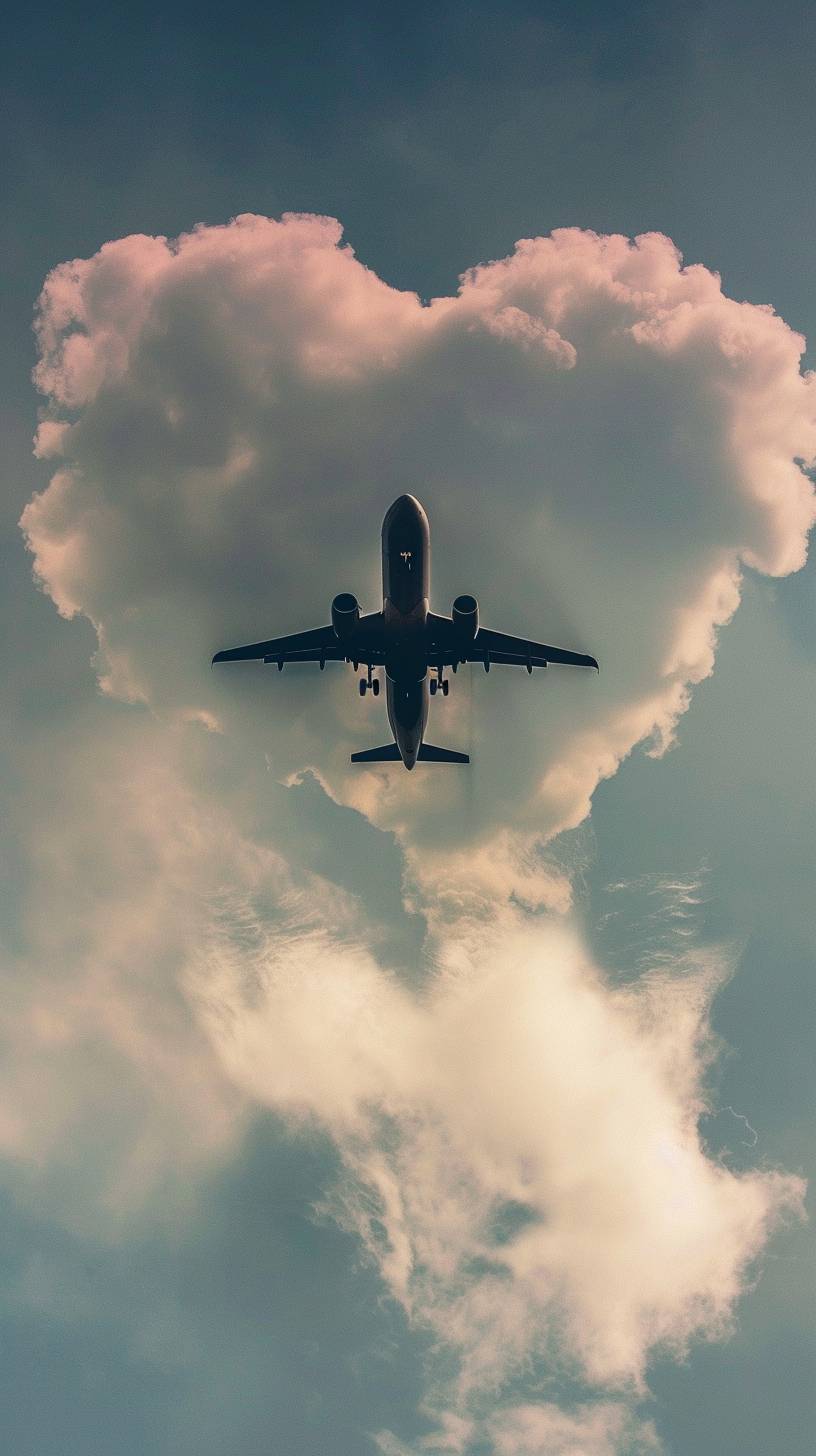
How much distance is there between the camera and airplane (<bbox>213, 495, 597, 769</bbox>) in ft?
208

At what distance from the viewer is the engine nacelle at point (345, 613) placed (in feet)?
219

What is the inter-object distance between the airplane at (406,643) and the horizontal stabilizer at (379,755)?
3.84 meters

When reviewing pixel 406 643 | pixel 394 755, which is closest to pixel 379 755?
pixel 394 755

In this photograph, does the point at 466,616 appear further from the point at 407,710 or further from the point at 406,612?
the point at 407,710

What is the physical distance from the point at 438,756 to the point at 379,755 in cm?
496

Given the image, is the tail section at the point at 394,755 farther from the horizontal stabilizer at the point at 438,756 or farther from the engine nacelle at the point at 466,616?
the engine nacelle at the point at 466,616

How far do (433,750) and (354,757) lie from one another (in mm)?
6693

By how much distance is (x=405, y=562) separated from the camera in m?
63.2

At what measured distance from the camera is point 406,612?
66062mm

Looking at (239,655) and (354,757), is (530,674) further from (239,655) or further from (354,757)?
(239,655)

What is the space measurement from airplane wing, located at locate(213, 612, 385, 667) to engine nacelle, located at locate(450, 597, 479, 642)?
231 inches

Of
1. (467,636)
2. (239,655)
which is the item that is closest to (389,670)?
(467,636)

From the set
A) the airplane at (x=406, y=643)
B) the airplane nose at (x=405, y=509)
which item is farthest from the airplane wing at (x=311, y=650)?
the airplane nose at (x=405, y=509)

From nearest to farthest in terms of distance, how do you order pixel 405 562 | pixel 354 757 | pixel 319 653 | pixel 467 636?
pixel 405 562 → pixel 467 636 → pixel 319 653 → pixel 354 757
